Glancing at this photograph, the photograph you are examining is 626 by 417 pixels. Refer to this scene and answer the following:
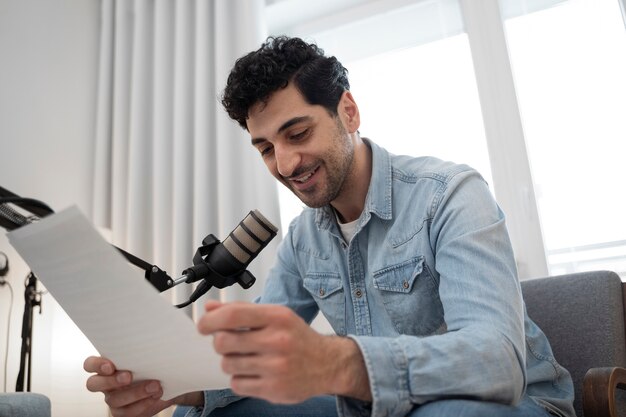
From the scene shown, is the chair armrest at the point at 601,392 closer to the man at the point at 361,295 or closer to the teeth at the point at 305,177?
the man at the point at 361,295

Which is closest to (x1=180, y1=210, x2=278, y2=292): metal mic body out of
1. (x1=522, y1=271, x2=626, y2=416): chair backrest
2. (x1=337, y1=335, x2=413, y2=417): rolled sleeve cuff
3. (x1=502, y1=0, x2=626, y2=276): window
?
(x1=337, y1=335, x2=413, y2=417): rolled sleeve cuff

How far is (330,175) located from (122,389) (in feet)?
2.11

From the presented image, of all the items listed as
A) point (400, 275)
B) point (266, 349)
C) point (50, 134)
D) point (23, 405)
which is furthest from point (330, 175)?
point (50, 134)

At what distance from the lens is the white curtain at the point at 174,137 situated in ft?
7.70

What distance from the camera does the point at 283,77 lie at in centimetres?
128

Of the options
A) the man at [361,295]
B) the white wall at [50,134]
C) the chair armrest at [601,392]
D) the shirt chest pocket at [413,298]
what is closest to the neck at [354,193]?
the man at [361,295]

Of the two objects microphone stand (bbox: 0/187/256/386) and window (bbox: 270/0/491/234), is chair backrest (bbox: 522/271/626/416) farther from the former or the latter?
window (bbox: 270/0/491/234)

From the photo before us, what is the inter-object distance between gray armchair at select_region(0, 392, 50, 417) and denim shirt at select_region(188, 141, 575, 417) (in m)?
0.51

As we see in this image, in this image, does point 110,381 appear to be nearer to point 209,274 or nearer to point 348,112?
point 209,274

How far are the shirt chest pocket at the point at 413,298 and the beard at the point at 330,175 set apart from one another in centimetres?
25

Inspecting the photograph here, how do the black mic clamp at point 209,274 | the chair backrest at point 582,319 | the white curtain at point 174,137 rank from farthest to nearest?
the white curtain at point 174,137 < the chair backrest at point 582,319 < the black mic clamp at point 209,274

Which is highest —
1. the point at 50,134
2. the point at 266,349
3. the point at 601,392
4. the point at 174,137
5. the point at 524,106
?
the point at 50,134

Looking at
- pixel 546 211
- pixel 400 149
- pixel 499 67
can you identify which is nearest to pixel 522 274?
pixel 546 211

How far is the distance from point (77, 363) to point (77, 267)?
5.25 feet
